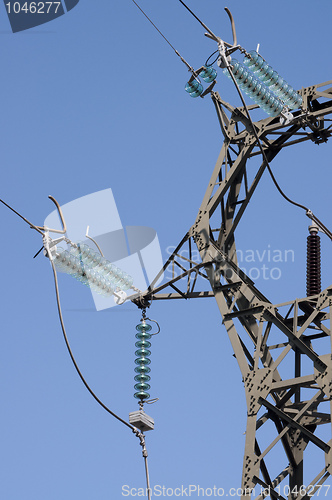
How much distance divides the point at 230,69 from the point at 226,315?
4.77m

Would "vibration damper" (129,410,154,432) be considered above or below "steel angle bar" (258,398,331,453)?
above

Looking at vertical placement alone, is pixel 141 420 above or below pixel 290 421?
above

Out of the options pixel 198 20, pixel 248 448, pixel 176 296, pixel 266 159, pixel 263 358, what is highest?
pixel 198 20

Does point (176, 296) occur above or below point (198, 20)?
below

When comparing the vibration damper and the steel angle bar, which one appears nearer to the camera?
the steel angle bar

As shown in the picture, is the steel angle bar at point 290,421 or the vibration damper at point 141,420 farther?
the vibration damper at point 141,420

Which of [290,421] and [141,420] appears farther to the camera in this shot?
[141,420]

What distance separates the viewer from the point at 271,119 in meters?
26.9

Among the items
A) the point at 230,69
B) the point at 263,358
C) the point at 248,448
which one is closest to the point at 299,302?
the point at 263,358

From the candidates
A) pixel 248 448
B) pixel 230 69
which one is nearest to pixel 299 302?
pixel 248 448

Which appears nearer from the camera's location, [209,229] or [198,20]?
[198,20]

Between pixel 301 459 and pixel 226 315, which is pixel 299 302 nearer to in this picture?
pixel 226 315

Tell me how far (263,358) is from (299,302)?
4.29ft

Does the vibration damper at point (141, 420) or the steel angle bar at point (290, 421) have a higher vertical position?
the vibration damper at point (141, 420)
